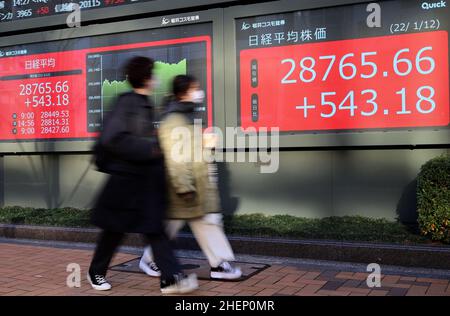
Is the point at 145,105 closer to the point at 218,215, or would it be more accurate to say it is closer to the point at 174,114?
the point at 174,114

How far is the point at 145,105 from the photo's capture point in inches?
170

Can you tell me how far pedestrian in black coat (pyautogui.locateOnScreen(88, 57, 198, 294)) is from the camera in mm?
4168

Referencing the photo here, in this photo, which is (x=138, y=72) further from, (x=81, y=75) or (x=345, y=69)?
(x=81, y=75)

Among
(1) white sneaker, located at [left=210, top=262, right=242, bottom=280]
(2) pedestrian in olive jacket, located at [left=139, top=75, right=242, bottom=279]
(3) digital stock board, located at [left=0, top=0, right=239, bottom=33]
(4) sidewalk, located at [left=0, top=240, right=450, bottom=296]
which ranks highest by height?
(3) digital stock board, located at [left=0, top=0, right=239, bottom=33]

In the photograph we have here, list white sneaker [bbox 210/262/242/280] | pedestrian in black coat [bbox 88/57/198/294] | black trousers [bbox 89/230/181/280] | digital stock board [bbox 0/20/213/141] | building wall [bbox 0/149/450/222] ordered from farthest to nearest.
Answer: digital stock board [bbox 0/20/213/141], building wall [bbox 0/149/450/222], white sneaker [bbox 210/262/242/280], black trousers [bbox 89/230/181/280], pedestrian in black coat [bbox 88/57/198/294]

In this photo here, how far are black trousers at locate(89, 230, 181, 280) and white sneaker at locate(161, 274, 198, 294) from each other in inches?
2.2

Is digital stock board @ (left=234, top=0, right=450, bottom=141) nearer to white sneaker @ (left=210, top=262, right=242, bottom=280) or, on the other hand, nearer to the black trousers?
white sneaker @ (left=210, top=262, right=242, bottom=280)

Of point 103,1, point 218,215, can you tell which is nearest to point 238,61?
point 103,1

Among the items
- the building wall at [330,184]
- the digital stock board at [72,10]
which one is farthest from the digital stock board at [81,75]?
the building wall at [330,184]

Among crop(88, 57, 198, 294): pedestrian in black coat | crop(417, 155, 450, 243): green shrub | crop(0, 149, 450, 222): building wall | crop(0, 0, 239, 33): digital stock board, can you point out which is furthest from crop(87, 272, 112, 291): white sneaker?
crop(0, 0, 239, 33): digital stock board

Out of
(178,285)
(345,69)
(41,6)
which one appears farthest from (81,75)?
(178,285)

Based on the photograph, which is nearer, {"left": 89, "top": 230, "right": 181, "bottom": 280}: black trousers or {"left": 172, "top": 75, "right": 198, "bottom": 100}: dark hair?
{"left": 89, "top": 230, "right": 181, "bottom": 280}: black trousers

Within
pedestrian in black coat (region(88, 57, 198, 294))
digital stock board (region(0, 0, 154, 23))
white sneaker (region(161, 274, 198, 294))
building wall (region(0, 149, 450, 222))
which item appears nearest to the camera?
pedestrian in black coat (region(88, 57, 198, 294))

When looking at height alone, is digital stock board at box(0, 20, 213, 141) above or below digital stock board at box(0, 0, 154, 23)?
below
